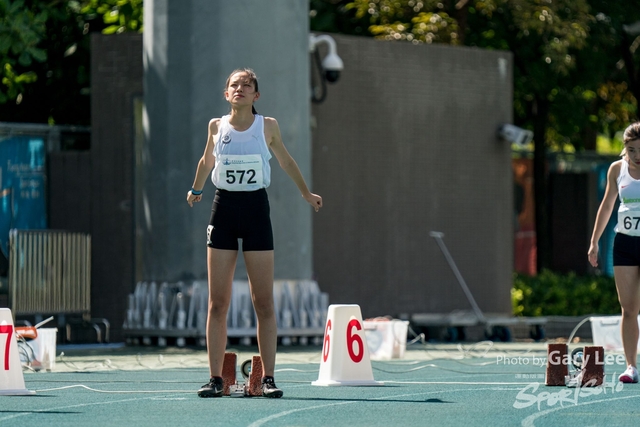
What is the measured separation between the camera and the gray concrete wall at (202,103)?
1733cm

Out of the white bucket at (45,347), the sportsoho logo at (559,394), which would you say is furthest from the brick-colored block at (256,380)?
the white bucket at (45,347)

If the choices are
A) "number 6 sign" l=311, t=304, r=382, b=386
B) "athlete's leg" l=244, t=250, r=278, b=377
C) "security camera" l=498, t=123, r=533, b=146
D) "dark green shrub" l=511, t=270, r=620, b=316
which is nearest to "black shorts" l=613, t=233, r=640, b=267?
"number 6 sign" l=311, t=304, r=382, b=386

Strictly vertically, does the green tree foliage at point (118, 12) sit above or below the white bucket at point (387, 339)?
above

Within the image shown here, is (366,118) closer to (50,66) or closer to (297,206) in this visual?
(297,206)

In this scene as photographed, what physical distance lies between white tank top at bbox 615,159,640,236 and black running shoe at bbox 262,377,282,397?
3.13m

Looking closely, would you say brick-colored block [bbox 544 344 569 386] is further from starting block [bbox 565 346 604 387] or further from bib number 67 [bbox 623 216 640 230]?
bib number 67 [bbox 623 216 640 230]

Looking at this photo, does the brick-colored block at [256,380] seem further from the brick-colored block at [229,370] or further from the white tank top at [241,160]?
the white tank top at [241,160]

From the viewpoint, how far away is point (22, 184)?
62.2 ft

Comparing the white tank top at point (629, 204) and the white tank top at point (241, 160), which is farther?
the white tank top at point (629, 204)

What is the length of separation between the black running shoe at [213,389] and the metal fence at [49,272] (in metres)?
8.62

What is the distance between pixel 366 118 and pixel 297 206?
241 centimetres

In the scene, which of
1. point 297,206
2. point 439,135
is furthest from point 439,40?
point 297,206

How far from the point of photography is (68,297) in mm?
18109

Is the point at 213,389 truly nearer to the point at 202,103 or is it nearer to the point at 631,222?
the point at 631,222
